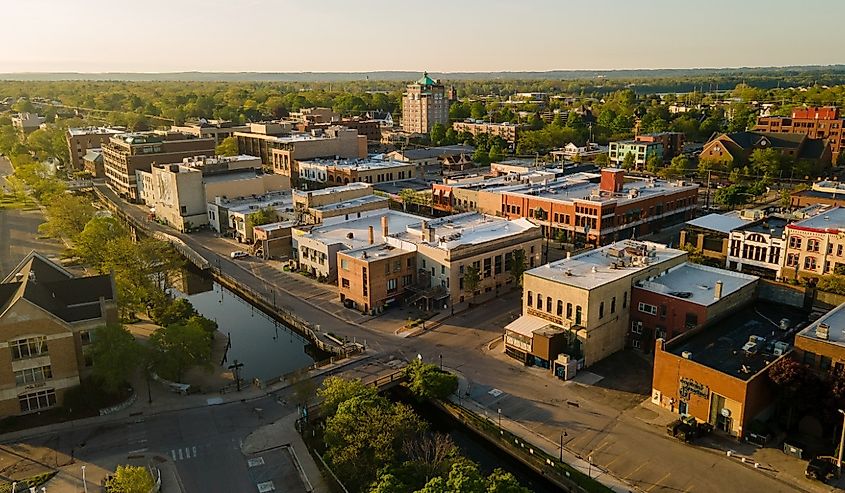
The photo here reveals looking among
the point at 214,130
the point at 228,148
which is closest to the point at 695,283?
the point at 228,148

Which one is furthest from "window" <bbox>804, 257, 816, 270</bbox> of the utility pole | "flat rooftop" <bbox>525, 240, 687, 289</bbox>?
the utility pole

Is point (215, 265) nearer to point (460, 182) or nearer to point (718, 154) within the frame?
point (460, 182)

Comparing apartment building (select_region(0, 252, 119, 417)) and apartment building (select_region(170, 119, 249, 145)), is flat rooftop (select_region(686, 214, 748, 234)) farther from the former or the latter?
apartment building (select_region(170, 119, 249, 145))

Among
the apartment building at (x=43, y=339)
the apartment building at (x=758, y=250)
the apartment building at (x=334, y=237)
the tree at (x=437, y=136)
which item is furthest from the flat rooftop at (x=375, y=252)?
the tree at (x=437, y=136)

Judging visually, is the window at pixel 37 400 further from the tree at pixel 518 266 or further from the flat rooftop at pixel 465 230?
the tree at pixel 518 266

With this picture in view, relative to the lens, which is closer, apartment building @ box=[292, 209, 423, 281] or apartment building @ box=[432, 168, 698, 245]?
apartment building @ box=[292, 209, 423, 281]

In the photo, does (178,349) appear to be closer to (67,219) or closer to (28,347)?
(28,347)

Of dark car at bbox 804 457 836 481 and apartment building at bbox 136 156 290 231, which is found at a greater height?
apartment building at bbox 136 156 290 231
